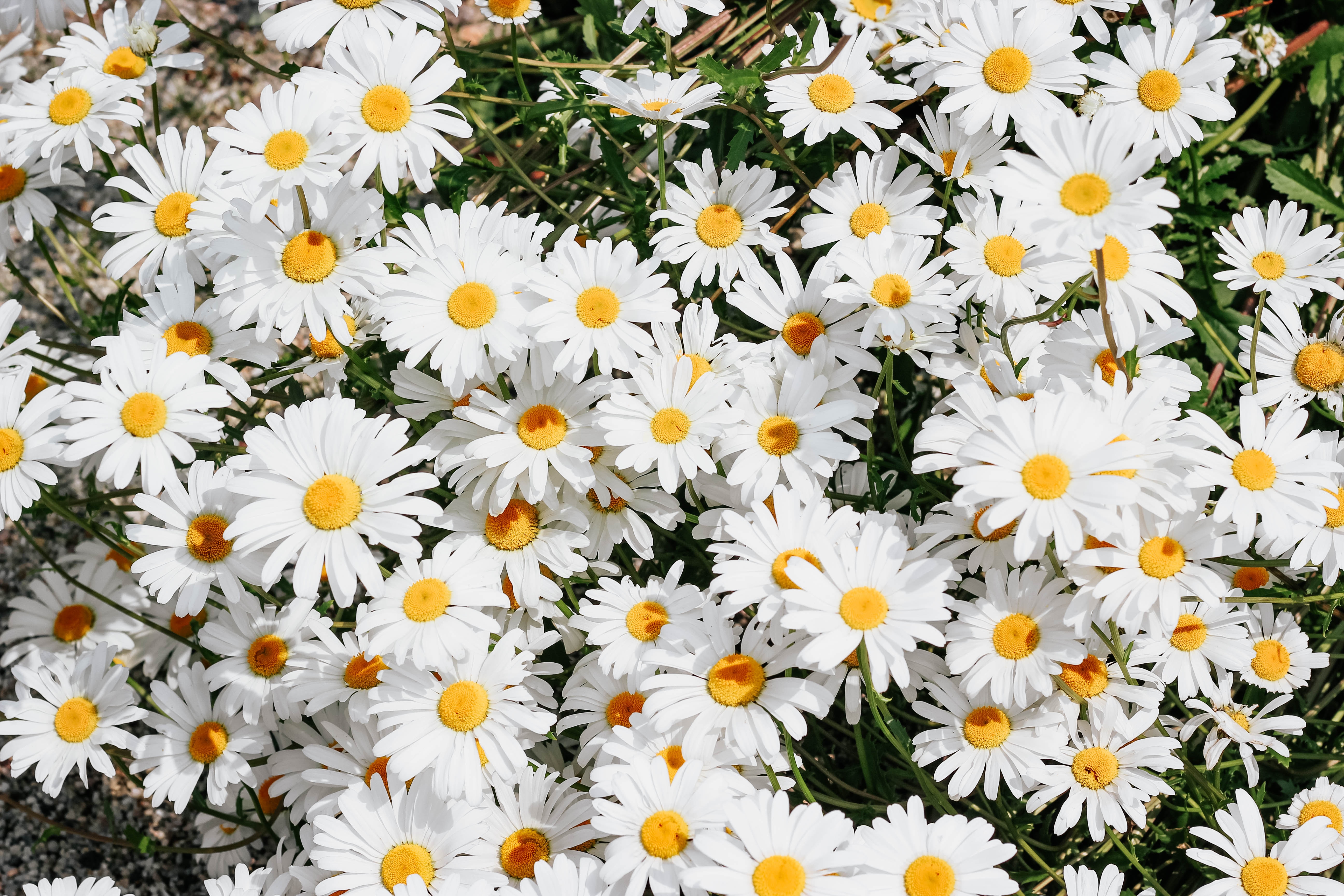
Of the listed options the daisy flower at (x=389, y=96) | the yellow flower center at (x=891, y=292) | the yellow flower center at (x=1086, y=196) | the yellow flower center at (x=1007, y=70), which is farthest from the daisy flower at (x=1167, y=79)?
the daisy flower at (x=389, y=96)

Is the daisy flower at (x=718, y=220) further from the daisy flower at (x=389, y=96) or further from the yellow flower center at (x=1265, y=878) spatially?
the yellow flower center at (x=1265, y=878)

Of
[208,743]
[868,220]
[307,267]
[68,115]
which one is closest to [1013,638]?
[868,220]

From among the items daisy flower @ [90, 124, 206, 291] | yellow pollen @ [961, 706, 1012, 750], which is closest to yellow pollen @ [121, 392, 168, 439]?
daisy flower @ [90, 124, 206, 291]

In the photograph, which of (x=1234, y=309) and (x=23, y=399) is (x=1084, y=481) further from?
(x=23, y=399)

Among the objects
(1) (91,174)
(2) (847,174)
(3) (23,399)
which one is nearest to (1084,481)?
(2) (847,174)

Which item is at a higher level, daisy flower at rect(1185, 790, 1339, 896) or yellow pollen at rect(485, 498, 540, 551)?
yellow pollen at rect(485, 498, 540, 551)

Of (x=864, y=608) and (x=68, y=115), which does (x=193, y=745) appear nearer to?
(x=68, y=115)

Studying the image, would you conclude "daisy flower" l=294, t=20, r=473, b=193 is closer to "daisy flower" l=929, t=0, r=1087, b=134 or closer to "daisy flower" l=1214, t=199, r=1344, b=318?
"daisy flower" l=929, t=0, r=1087, b=134
